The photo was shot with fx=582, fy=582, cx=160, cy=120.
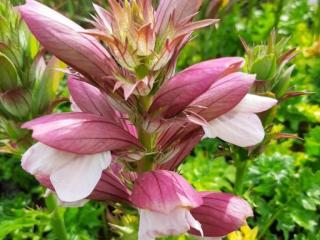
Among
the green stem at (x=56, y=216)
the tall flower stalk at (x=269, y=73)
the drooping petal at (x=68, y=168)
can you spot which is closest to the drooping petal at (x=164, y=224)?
the drooping petal at (x=68, y=168)

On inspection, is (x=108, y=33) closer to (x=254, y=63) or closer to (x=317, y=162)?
(x=254, y=63)

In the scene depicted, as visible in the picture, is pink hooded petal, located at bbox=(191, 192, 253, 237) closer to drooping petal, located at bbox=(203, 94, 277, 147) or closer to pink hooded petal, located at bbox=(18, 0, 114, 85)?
drooping petal, located at bbox=(203, 94, 277, 147)

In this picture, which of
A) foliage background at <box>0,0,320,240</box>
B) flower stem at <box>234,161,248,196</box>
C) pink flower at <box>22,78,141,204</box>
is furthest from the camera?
foliage background at <box>0,0,320,240</box>

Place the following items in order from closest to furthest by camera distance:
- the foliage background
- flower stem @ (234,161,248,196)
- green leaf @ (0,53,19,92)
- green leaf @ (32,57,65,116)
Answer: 1. green leaf @ (0,53,19,92)
2. green leaf @ (32,57,65,116)
3. flower stem @ (234,161,248,196)
4. the foliage background

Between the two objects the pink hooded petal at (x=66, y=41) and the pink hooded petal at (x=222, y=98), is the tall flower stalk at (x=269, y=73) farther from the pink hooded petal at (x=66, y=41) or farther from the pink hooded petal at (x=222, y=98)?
the pink hooded petal at (x=66, y=41)

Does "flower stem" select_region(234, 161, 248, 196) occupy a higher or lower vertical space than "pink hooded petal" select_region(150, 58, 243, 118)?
lower

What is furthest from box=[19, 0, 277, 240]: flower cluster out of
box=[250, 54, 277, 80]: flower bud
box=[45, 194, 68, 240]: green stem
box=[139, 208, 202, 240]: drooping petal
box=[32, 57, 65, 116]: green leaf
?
box=[45, 194, 68, 240]: green stem

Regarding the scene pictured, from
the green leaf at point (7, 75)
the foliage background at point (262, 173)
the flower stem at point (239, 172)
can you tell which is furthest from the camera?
the foliage background at point (262, 173)

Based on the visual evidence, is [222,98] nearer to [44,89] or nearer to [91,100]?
[91,100]
